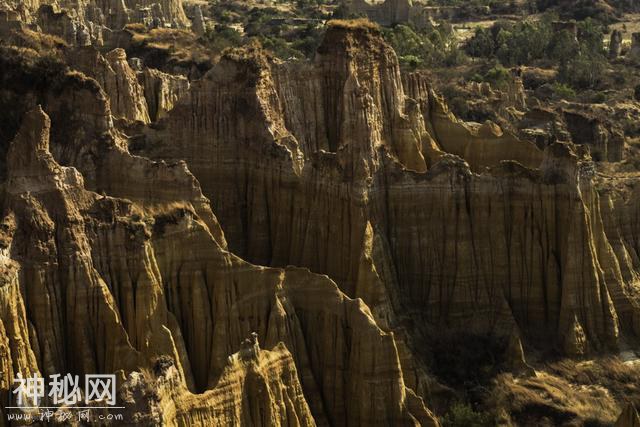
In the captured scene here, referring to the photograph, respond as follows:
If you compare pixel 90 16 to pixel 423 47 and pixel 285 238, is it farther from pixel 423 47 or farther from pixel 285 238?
pixel 285 238

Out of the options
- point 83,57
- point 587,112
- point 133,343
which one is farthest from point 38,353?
point 587,112

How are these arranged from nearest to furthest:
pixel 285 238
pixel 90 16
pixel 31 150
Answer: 1. pixel 31 150
2. pixel 285 238
3. pixel 90 16

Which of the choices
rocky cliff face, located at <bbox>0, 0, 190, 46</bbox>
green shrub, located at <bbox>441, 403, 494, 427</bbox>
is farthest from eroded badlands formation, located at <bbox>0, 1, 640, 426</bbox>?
rocky cliff face, located at <bbox>0, 0, 190, 46</bbox>

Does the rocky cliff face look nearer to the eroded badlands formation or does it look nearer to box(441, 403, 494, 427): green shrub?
the eroded badlands formation

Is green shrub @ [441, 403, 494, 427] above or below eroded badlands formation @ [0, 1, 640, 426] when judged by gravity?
below

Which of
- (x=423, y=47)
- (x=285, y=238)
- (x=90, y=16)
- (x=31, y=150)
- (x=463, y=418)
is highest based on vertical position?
(x=90, y=16)

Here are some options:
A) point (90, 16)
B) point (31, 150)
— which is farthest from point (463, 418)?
point (90, 16)

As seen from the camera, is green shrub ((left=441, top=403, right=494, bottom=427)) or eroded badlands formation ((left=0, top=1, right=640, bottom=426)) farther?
green shrub ((left=441, top=403, right=494, bottom=427))

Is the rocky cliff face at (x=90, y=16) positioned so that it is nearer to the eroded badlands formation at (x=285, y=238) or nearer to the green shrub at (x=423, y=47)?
the green shrub at (x=423, y=47)
